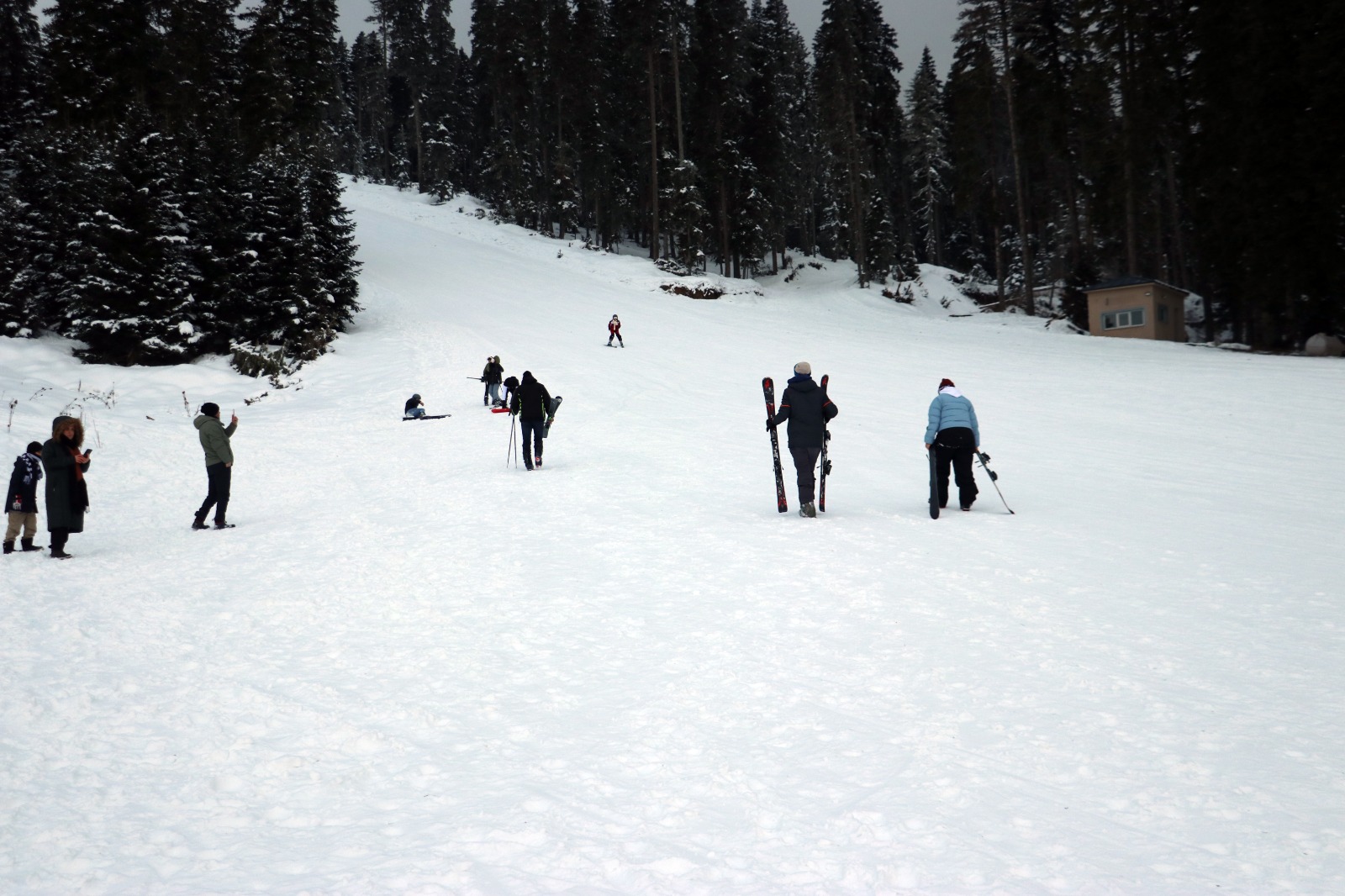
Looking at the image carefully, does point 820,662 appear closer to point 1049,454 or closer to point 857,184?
point 1049,454

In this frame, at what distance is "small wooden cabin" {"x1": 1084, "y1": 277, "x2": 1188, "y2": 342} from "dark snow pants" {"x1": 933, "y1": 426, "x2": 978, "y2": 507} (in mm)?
28176

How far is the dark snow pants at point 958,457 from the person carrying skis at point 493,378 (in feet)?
44.5

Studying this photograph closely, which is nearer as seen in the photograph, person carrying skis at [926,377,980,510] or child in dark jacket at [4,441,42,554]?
child in dark jacket at [4,441,42,554]

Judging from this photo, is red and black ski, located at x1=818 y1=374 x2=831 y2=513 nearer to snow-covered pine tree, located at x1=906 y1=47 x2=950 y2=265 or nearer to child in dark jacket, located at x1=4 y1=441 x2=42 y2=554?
child in dark jacket, located at x1=4 y1=441 x2=42 y2=554

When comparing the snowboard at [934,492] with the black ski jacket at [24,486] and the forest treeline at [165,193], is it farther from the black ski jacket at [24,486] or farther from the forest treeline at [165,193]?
the forest treeline at [165,193]

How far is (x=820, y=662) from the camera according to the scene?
604 cm

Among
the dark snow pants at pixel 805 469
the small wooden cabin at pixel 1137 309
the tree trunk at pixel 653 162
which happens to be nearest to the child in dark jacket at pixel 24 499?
the dark snow pants at pixel 805 469

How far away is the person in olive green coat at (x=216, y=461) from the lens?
38.4 ft

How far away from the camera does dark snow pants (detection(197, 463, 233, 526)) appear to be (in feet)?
38.8

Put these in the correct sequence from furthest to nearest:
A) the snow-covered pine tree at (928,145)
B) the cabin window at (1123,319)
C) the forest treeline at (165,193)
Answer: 1. the snow-covered pine tree at (928,145)
2. the cabin window at (1123,319)
3. the forest treeline at (165,193)

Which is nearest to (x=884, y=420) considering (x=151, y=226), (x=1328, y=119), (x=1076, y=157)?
(x=1328, y=119)

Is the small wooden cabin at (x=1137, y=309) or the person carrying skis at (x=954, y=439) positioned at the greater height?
the small wooden cabin at (x=1137, y=309)

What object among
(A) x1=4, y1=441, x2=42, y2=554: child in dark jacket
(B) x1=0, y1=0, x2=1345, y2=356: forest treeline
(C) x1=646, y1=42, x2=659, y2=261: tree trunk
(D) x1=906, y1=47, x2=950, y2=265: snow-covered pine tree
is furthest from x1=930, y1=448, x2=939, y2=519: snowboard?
(D) x1=906, y1=47, x2=950, y2=265: snow-covered pine tree

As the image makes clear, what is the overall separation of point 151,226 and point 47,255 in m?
3.46
